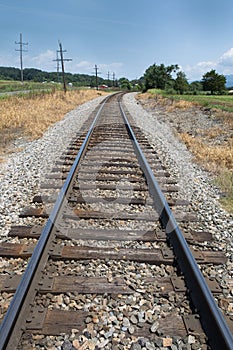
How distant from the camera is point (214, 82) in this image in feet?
225

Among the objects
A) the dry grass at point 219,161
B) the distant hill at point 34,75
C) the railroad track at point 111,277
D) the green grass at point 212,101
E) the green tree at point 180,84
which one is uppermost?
the distant hill at point 34,75

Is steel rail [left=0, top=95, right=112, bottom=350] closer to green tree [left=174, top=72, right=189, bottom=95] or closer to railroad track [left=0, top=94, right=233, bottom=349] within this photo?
railroad track [left=0, top=94, right=233, bottom=349]

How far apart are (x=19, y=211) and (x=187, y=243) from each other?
2.23 m

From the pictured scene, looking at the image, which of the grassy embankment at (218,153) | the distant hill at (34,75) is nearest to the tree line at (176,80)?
the distant hill at (34,75)

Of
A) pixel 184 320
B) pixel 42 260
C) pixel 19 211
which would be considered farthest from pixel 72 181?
pixel 184 320

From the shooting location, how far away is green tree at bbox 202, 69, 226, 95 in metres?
68.1

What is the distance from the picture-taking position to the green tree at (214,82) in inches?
2680

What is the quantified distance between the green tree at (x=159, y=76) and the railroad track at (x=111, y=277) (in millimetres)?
75654

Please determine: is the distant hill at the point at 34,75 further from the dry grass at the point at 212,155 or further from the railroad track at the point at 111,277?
the railroad track at the point at 111,277

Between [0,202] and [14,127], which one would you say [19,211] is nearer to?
[0,202]

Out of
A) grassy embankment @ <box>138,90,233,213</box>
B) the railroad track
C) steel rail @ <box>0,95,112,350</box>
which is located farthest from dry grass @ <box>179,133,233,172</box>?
steel rail @ <box>0,95,112,350</box>

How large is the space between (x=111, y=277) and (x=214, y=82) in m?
73.5

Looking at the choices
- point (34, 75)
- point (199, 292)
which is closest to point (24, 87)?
point (199, 292)

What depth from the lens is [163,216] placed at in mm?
3709
